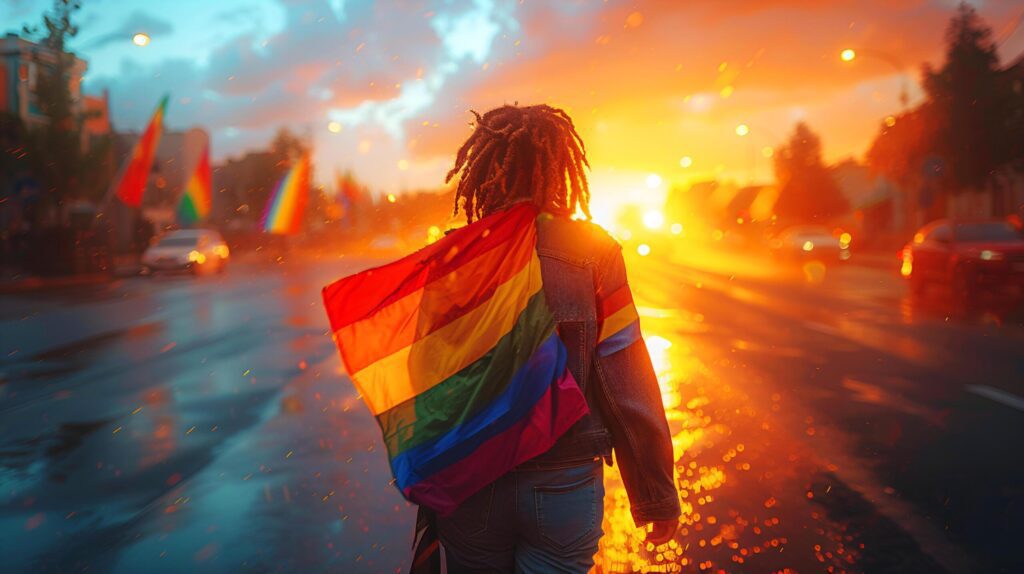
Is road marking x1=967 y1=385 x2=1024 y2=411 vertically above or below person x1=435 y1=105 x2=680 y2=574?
below

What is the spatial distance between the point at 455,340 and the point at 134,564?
2.75 metres

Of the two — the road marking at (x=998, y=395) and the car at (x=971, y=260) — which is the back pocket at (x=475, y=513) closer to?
the road marking at (x=998, y=395)

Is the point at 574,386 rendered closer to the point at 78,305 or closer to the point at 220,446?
the point at 220,446

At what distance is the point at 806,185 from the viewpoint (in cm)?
5459

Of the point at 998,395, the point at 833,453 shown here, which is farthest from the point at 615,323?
the point at 998,395

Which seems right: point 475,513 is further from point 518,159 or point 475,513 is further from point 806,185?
point 806,185

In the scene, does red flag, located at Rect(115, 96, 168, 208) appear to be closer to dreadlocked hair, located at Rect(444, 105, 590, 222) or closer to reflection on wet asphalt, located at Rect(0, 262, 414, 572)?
reflection on wet asphalt, located at Rect(0, 262, 414, 572)

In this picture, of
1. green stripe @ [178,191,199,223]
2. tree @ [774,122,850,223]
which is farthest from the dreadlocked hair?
green stripe @ [178,191,199,223]

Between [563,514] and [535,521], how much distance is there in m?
0.07

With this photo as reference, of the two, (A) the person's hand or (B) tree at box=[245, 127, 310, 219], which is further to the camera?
(B) tree at box=[245, 127, 310, 219]

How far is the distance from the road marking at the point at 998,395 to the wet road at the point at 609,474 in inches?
1.8

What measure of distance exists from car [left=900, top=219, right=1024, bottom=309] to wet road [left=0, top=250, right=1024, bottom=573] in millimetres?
1803

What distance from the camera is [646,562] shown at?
3900 millimetres

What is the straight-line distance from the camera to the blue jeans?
2.00m
